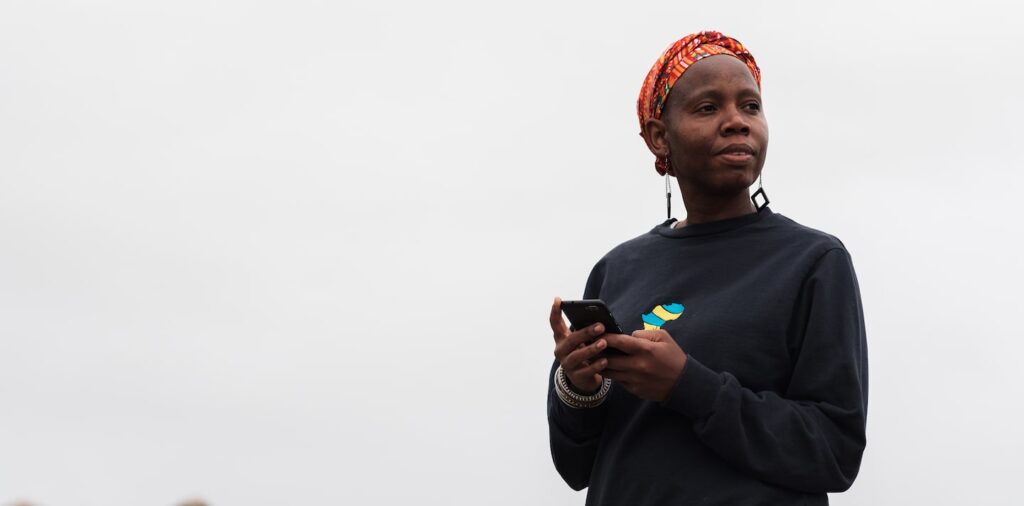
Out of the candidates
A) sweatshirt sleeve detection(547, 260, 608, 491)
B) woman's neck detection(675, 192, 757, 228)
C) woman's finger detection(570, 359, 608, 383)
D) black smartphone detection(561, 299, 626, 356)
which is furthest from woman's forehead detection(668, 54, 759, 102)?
sweatshirt sleeve detection(547, 260, 608, 491)

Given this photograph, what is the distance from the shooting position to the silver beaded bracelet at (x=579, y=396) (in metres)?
4.12

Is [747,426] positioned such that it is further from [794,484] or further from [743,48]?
[743,48]

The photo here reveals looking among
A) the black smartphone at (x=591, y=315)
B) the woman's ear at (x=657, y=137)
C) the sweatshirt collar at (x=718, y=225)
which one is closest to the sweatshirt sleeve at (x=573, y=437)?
the black smartphone at (x=591, y=315)

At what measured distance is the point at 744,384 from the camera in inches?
154

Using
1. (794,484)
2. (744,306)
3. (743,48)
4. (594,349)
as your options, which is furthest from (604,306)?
(743,48)

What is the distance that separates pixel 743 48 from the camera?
4312 millimetres

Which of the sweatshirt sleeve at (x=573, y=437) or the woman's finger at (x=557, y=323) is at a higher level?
the woman's finger at (x=557, y=323)

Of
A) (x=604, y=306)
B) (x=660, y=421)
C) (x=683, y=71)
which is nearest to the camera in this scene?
(x=604, y=306)

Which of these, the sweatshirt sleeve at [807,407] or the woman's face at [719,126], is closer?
the sweatshirt sleeve at [807,407]

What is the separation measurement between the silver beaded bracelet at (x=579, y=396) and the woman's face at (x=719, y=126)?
74 centimetres

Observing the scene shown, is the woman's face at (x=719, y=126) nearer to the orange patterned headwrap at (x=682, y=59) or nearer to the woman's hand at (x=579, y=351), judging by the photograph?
the orange patterned headwrap at (x=682, y=59)

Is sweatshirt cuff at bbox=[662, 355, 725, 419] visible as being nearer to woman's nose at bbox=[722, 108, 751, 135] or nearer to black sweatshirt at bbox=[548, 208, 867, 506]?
black sweatshirt at bbox=[548, 208, 867, 506]

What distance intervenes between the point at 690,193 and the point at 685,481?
3.33 feet

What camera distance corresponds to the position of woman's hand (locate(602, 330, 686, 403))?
3715mm
